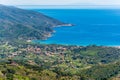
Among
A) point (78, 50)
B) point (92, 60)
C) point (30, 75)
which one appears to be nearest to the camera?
point (30, 75)

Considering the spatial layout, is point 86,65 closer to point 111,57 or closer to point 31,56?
point 111,57

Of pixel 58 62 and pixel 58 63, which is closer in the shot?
pixel 58 63

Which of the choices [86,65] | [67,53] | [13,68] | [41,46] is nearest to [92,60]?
[86,65]

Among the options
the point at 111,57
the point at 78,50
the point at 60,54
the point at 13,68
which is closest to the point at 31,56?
the point at 60,54

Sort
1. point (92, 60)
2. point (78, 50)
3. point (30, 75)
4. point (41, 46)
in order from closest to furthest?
1. point (30, 75)
2. point (92, 60)
3. point (78, 50)
4. point (41, 46)

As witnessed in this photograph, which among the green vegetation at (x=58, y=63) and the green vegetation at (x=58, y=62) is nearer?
the green vegetation at (x=58, y=63)

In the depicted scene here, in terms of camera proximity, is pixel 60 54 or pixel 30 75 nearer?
pixel 30 75

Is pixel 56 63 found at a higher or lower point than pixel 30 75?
lower

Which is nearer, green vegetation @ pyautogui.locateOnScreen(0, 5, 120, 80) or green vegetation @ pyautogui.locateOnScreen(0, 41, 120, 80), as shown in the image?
green vegetation @ pyautogui.locateOnScreen(0, 5, 120, 80)

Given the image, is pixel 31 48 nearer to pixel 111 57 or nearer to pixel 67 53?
pixel 67 53
